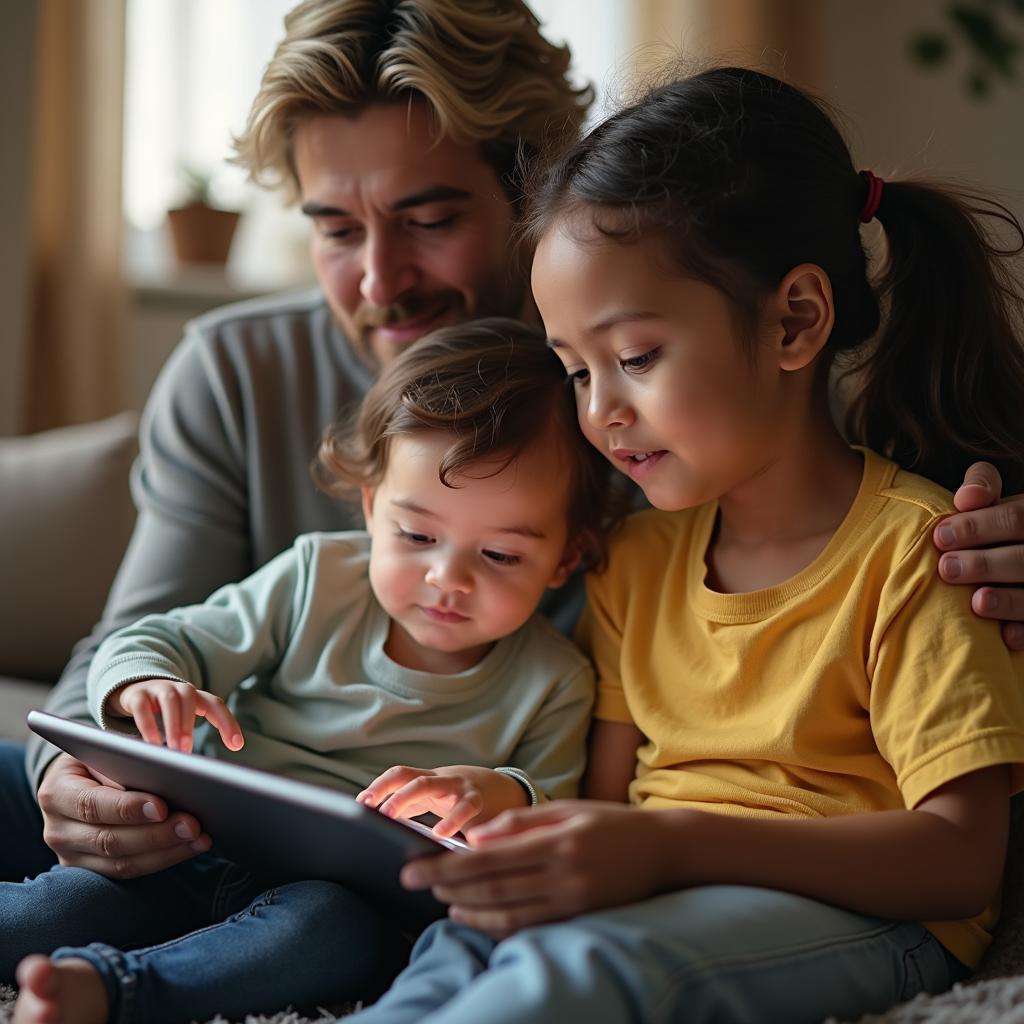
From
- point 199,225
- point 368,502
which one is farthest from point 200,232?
point 368,502

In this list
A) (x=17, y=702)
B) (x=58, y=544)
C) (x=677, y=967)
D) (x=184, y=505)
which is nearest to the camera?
(x=677, y=967)

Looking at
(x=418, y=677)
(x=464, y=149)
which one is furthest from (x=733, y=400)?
(x=464, y=149)

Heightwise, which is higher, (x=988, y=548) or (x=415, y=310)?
(x=415, y=310)

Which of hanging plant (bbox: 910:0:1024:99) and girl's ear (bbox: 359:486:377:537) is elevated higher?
hanging plant (bbox: 910:0:1024:99)

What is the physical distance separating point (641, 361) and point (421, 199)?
445 mm

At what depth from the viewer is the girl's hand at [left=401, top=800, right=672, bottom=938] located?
85 cm

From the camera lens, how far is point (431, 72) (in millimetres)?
1372

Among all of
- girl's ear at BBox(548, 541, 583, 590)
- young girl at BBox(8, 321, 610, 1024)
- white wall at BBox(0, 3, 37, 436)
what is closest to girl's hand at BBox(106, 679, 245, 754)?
young girl at BBox(8, 321, 610, 1024)

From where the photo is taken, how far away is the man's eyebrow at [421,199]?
4.65ft

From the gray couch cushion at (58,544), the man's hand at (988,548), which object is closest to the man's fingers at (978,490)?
the man's hand at (988,548)

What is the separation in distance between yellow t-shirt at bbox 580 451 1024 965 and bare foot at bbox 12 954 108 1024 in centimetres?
52

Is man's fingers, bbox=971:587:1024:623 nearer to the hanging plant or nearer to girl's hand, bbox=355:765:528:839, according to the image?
girl's hand, bbox=355:765:528:839

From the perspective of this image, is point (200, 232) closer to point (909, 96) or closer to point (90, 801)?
point (909, 96)

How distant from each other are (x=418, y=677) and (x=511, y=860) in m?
0.41
